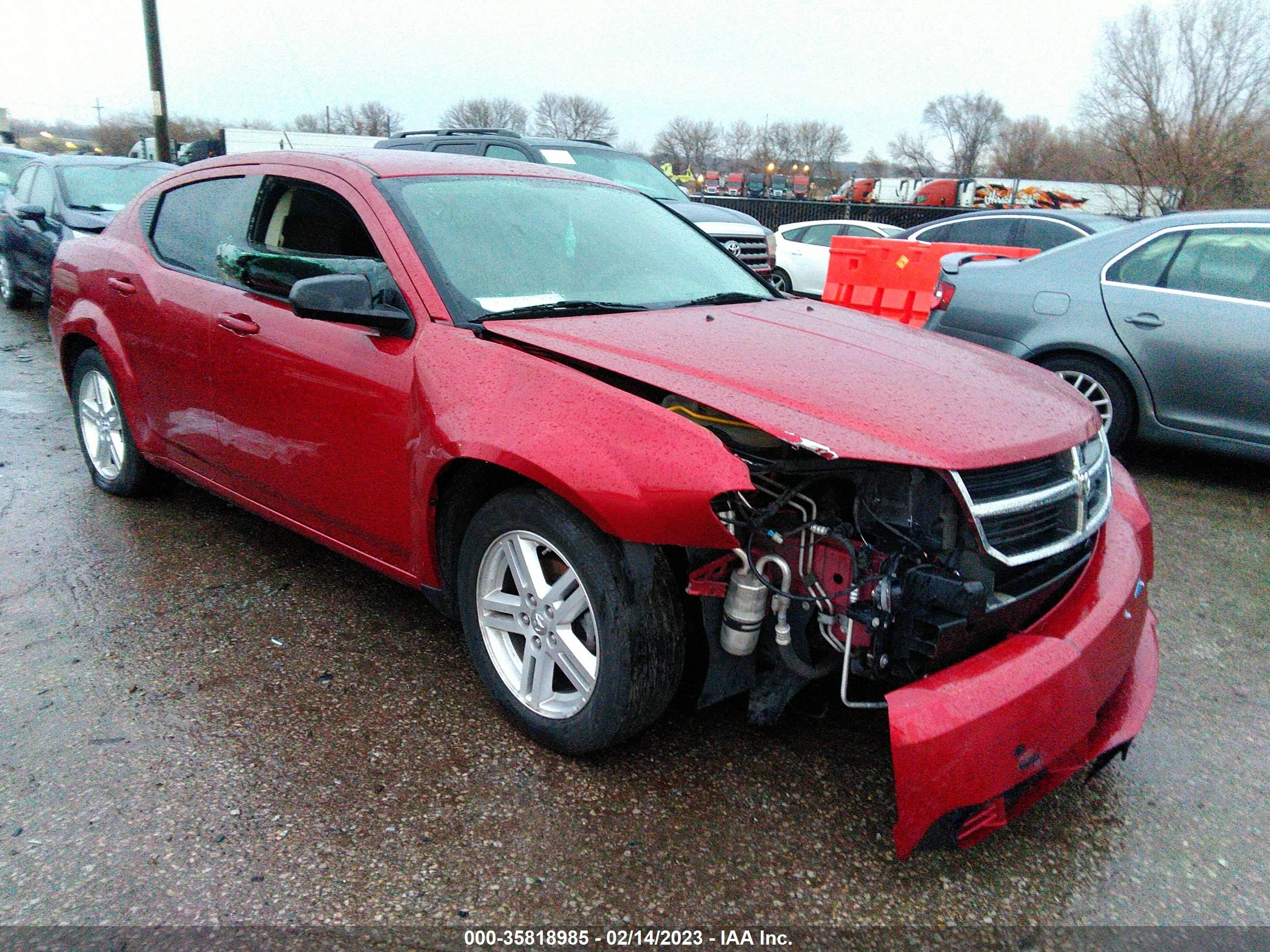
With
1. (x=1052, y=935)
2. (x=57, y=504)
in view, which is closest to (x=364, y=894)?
(x=1052, y=935)

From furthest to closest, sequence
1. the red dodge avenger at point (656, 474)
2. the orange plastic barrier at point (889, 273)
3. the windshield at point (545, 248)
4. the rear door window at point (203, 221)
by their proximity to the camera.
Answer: the orange plastic barrier at point (889, 273) → the rear door window at point (203, 221) → the windshield at point (545, 248) → the red dodge avenger at point (656, 474)

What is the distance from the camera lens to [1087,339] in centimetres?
549

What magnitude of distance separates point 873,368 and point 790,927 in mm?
1474

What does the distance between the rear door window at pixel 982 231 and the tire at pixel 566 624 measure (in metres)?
9.27

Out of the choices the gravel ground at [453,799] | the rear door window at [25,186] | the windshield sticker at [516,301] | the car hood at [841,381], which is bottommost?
the gravel ground at [453,799]

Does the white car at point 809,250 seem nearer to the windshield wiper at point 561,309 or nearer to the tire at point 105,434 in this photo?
the tire at point 105,434

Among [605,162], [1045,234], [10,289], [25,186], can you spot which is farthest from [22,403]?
[1045,234]

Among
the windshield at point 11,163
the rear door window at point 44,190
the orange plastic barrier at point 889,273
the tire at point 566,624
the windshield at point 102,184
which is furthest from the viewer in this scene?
the windshield at point 11,163

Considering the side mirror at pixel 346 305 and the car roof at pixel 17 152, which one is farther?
the car roof at pixel 17 152

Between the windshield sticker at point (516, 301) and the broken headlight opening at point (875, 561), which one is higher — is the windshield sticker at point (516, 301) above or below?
above

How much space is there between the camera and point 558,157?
9.62m

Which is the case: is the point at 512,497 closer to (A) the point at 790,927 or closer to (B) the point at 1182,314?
(A) the point at 790,927

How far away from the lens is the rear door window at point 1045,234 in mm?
10148

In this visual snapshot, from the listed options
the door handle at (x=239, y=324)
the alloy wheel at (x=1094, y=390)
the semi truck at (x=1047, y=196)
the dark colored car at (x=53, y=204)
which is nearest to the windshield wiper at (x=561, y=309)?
the door handle at (x=239, y=324)
